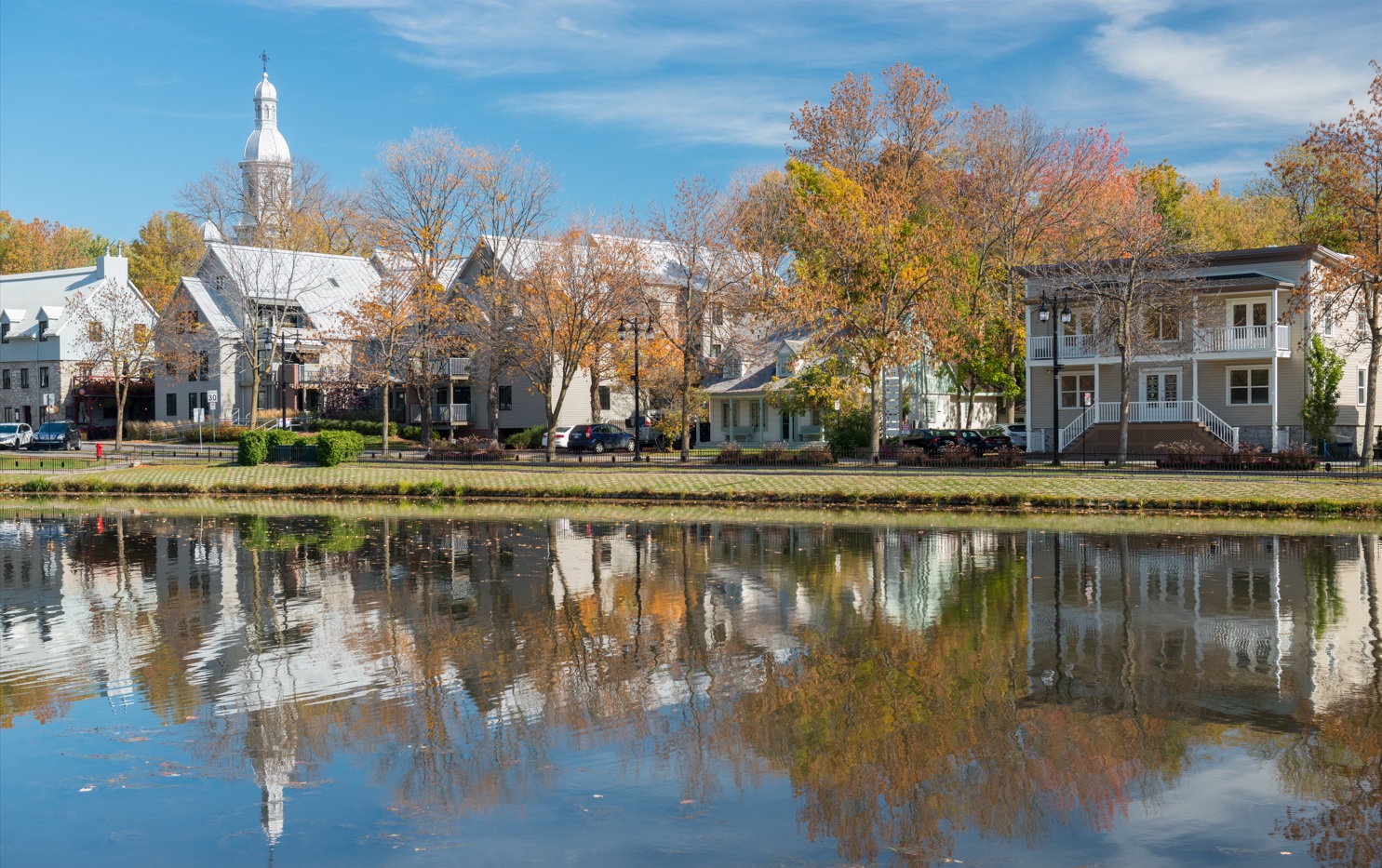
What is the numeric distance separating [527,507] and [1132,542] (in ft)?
61.1

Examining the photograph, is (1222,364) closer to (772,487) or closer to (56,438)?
(772,487)

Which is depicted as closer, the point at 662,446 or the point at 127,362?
the point at 662,446

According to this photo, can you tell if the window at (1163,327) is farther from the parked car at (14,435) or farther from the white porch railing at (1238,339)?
the parked car at (14,435)

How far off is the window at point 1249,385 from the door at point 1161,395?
2.11 m

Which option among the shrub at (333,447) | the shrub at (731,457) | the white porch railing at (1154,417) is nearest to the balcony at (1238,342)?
the white porch railing at (1154,417)

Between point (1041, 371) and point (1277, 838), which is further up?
point (1041, 371)

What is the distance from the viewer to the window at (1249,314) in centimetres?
4844

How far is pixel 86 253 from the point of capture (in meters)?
116

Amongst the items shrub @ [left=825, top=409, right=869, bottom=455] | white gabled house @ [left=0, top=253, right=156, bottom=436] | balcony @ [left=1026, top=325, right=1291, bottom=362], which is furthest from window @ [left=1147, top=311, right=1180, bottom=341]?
white gabled house @ [left=0, top=253, right=156, bottom=436]

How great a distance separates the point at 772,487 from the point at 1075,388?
2243cm

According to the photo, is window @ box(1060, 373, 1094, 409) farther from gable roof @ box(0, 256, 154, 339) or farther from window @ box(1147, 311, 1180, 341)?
gable roof @ box(0, 256, 154, 339)

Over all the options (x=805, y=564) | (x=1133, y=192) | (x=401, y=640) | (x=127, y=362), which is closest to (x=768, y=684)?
(x=401, y=640)

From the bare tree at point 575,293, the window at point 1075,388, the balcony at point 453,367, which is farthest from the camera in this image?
the balcony at point 453,367

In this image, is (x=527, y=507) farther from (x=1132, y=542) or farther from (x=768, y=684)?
(x=768, y=684)
